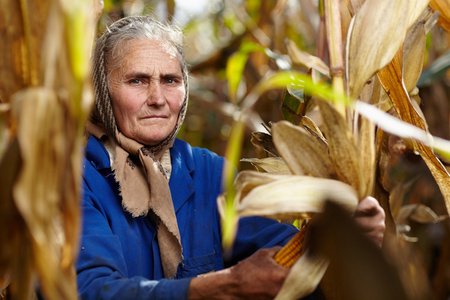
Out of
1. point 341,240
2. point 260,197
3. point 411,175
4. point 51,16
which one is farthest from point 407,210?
point 51,16

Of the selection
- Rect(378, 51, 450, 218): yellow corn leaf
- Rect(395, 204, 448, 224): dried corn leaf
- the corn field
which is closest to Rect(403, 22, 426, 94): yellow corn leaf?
the corn field

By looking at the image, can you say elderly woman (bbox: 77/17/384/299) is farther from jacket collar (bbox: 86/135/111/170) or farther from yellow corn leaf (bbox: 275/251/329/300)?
yellow corn leaf (bbox: 275/251/329/300)

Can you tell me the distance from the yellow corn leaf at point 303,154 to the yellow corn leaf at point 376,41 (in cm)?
10

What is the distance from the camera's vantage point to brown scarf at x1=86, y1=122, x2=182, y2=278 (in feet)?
3.14

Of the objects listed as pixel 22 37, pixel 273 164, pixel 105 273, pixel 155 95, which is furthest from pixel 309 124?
pixel 22 37

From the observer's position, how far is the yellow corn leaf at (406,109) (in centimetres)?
85

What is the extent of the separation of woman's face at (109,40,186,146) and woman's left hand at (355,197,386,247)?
0.47 metres

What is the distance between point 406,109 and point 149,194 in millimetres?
499

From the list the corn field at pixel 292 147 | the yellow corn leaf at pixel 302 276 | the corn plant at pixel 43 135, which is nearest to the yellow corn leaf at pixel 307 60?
the corn field at pixel 292 147

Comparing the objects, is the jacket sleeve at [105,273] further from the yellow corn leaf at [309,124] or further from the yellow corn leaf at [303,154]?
the yellow corn leaf at [309,124]

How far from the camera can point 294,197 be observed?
0.68m

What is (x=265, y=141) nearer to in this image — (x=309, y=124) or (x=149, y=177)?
(x=309, y=124)

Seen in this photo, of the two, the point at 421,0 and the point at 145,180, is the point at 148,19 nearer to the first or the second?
the point at 145,180

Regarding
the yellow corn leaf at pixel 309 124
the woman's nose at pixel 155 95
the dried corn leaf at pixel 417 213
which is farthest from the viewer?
the dried corn leaf at pixel 417 213
